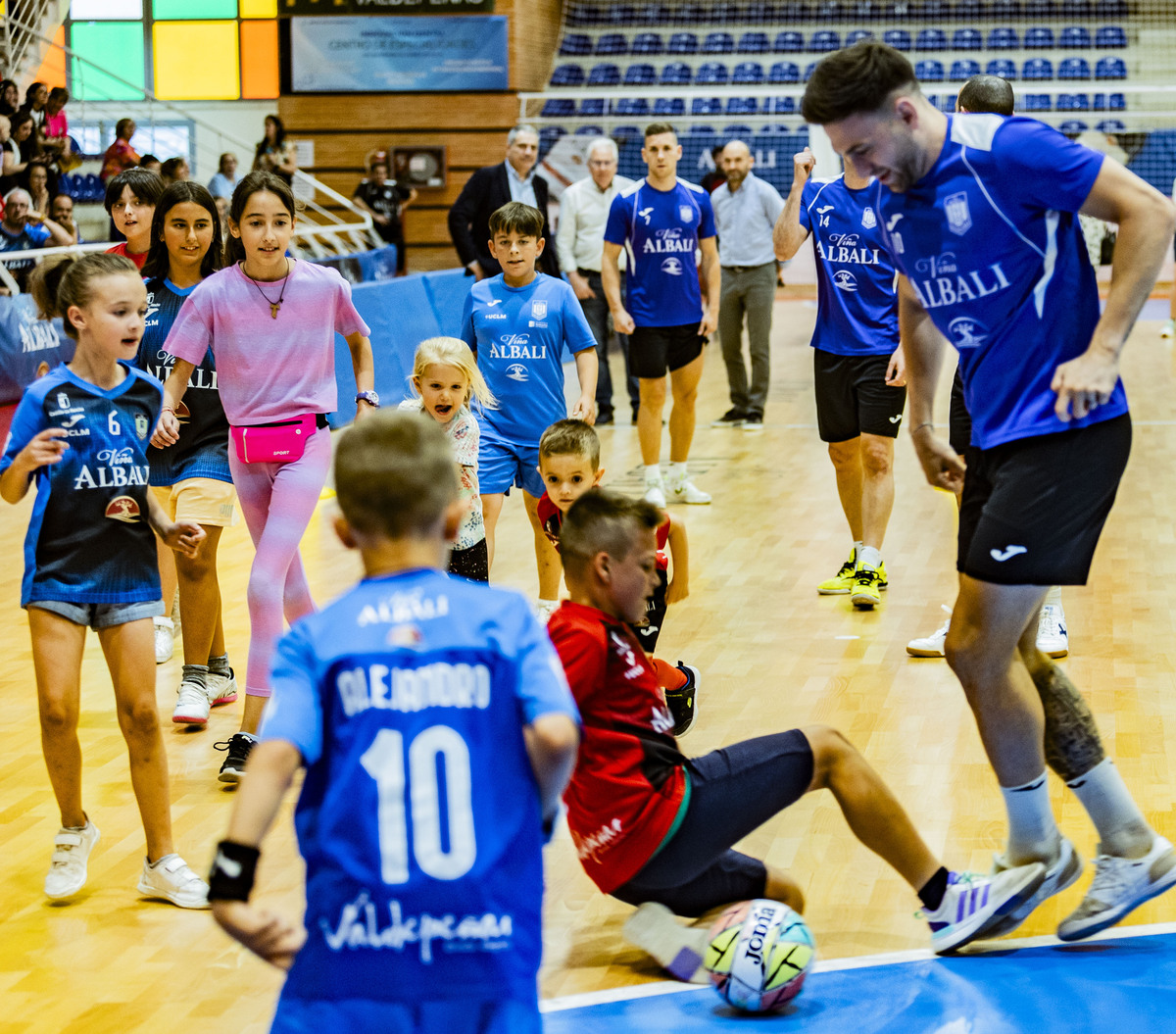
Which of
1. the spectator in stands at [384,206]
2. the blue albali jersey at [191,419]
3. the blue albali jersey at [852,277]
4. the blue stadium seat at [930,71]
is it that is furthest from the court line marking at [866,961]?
the blue stadium seat at [930,71]

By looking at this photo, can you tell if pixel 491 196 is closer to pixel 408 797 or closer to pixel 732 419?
pixel 732 419

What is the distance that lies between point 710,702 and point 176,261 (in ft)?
7.60

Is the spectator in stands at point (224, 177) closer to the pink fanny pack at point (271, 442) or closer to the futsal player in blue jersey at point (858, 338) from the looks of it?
the futsal player in blue jersey at point (858, 338)

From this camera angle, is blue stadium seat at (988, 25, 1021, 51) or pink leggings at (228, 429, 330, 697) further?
blue stadium seat at (988, 25, 1021, 51)

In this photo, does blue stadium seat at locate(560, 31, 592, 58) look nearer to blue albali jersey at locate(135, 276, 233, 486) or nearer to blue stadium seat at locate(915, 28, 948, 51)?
blue stadium seat at locate(915, 28, 948, 51)

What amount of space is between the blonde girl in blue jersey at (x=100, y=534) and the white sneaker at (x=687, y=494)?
17.4 ft

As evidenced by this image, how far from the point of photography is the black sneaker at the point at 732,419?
37.8ft

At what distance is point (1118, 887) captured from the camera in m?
3.17

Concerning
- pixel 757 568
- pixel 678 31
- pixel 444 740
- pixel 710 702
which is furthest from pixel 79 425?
pixel 678 31

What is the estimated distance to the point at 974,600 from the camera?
3031 mm

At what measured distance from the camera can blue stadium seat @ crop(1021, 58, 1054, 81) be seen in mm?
22516

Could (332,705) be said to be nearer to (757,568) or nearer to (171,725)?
(171,725)

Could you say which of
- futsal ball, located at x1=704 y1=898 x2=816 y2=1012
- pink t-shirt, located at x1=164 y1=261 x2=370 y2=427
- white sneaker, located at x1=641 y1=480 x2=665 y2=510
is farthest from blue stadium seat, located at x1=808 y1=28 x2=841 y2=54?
futsal ball, located at x1=704 y1=898 x2=816 y2=1012

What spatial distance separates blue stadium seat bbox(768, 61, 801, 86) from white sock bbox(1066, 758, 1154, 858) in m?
21.1
